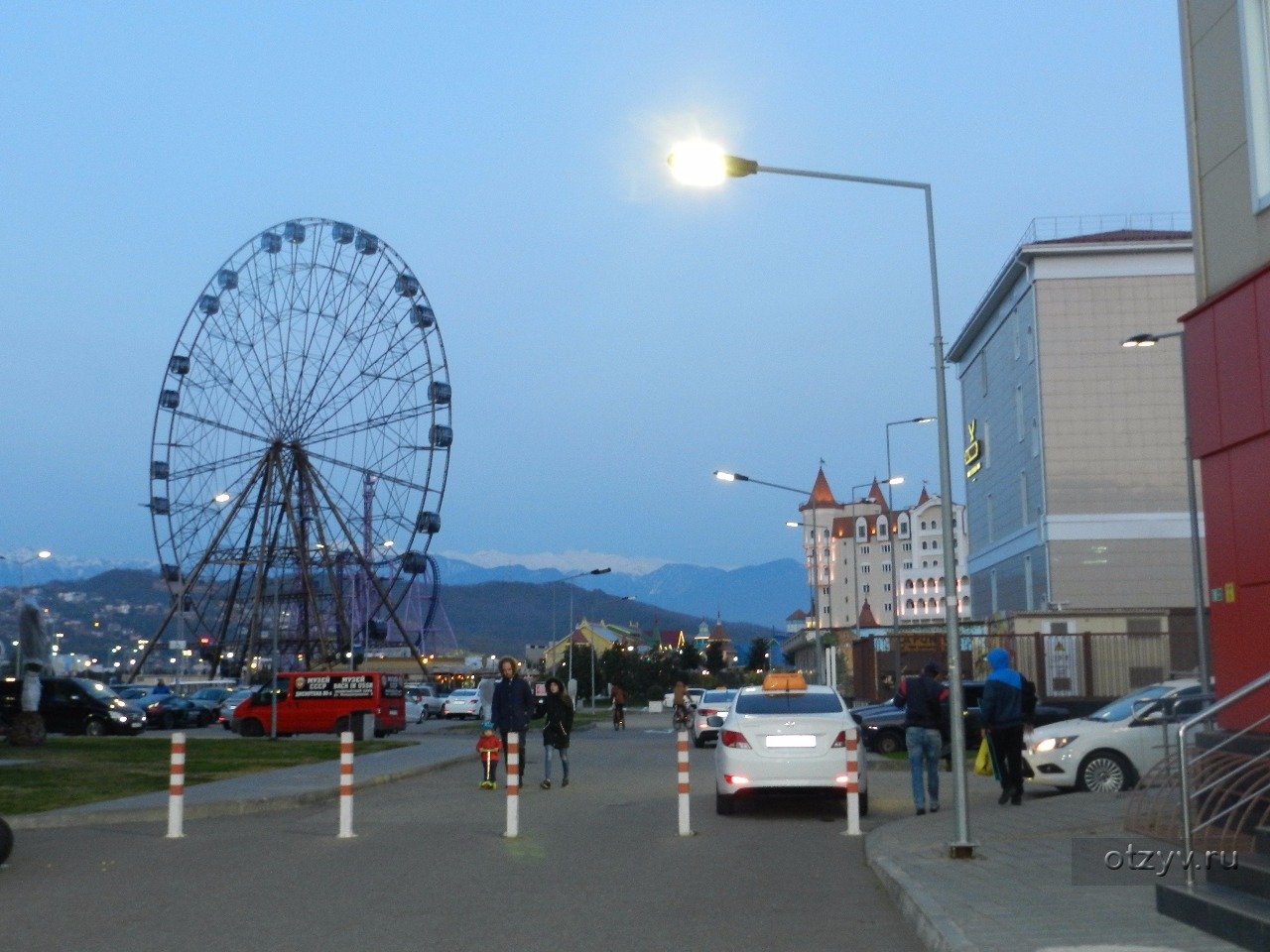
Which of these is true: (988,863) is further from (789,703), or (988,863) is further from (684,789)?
(789,703)

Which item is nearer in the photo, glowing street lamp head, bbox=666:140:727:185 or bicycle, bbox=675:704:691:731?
glowing street lamp head, bbox=666:140:727:185

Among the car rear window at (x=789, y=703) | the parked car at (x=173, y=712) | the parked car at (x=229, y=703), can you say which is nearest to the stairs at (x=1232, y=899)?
the car rear window at (x=789, y=703)

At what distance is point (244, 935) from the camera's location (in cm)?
897

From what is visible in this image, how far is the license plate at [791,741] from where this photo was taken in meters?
16.4

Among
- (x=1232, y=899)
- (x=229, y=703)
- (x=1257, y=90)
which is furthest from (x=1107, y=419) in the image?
(x=1232, y=899)

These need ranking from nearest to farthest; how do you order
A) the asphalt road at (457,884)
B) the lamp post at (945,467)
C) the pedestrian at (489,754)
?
the asphalt road at (457,884) < the lamp post at (945,467) < the pedestrian at (489,754)

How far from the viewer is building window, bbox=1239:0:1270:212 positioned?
12.9m

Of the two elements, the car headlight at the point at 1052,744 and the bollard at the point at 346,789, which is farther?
the car headlight at the point at 1052,744

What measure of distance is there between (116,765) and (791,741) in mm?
14593

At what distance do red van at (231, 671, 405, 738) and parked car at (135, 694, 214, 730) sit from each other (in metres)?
10.4

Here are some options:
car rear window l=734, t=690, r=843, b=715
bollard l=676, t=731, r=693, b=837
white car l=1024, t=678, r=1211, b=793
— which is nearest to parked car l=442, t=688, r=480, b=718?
white car l=1024, t=678, r=1211, b=793

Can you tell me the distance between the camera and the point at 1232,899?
8.00 metres

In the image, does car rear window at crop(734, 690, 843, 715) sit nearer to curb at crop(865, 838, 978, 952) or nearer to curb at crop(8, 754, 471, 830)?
curb at crop(865, 838, 978, 952)

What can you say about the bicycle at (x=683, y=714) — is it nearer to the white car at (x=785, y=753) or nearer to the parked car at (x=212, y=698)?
the white car at (x=785, y=753)
